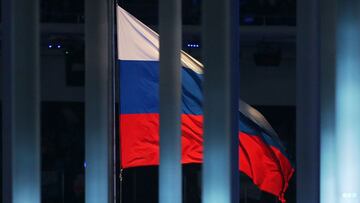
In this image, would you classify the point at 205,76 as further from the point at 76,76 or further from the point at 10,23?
the point at 76,76

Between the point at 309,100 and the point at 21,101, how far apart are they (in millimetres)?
2125

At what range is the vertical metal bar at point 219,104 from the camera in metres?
5.56

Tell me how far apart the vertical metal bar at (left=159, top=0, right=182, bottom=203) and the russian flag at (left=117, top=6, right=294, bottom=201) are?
2.52ft

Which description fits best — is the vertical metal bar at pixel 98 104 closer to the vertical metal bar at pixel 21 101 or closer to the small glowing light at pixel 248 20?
the vertical metal bar at pixel 21 101

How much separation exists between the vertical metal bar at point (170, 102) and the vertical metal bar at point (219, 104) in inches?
8.4

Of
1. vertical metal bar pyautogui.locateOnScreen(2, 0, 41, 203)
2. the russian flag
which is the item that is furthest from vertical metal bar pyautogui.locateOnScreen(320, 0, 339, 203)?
vertical metal bar pyautogui.locateOnScreen(2, 0, 41, 203)

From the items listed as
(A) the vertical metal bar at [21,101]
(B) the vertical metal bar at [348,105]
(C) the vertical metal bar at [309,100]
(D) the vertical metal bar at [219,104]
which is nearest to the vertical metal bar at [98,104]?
(A) the vertical metal bar at [21,101]

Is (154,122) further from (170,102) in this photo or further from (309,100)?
(309,100)

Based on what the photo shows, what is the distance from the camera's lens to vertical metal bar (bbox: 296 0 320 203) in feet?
18.4

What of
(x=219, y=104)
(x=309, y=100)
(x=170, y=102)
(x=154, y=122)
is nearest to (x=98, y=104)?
(x=170, y=102)

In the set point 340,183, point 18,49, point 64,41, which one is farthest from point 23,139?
point 64,41

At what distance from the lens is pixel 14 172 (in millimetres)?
5598

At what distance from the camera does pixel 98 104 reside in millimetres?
5926

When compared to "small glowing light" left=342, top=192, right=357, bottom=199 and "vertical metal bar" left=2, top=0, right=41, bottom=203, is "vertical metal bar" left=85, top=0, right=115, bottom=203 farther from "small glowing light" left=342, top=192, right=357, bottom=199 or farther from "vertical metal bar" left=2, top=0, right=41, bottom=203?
"small glowing light" left=342, top=192, right=357, bottom=199
